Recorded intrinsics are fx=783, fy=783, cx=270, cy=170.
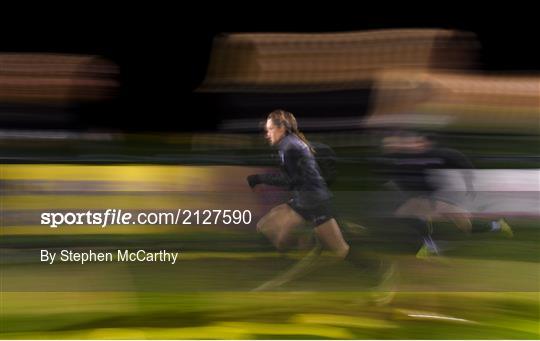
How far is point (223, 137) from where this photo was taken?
12.4 ft

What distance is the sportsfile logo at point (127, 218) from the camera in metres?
3.78

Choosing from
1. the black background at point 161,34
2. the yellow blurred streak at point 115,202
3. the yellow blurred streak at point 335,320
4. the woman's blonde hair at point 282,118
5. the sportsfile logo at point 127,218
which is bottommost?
the yellow blurred streak at point 335,320

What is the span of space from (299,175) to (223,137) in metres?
0.43

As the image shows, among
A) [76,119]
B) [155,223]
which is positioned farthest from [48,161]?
[155,223]

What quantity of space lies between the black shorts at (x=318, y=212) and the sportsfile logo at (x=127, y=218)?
386mm

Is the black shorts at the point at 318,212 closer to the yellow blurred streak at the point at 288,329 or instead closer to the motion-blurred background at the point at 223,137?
the motion-blurred background at the point at 223,137

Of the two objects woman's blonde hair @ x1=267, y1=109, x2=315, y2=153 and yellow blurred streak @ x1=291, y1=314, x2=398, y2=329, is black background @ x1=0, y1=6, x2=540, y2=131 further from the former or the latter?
yellow blurred streak @ x1=291, y1=314, x2=398, y2=329

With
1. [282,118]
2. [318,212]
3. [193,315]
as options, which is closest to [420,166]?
[318,212]

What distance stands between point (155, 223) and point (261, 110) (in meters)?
0.75

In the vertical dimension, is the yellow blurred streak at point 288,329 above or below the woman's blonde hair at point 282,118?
below

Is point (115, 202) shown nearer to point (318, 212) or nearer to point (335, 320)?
point (318, 212)

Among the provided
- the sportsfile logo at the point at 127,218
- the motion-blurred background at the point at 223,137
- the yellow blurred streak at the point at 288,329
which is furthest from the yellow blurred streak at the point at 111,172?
the yellow blurred streak at the point at 288,329

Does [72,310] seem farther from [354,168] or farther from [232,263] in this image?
[354,168]

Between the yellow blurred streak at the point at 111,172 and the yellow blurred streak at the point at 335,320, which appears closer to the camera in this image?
the yellow blurred streak at the point at 111,172
